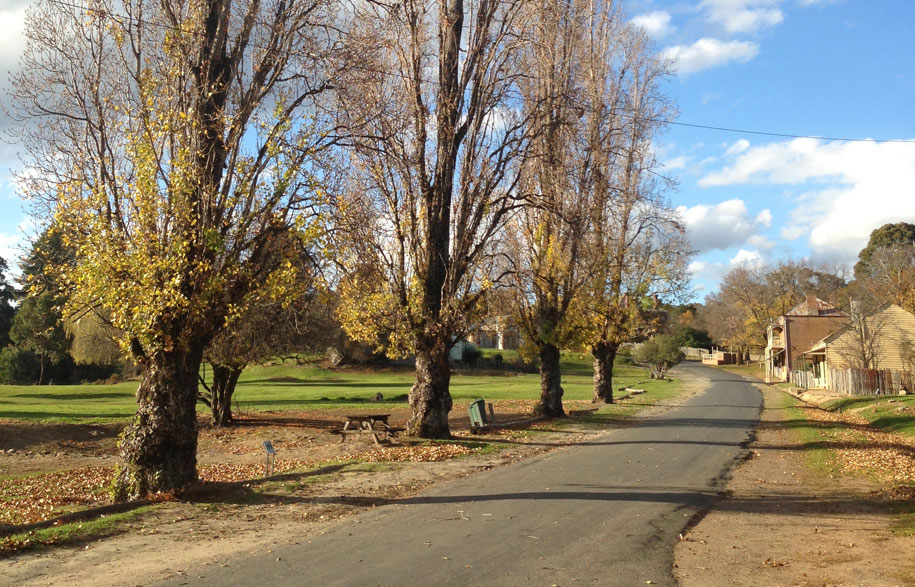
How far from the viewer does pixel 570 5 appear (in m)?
24.2

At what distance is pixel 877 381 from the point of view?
41719 mm

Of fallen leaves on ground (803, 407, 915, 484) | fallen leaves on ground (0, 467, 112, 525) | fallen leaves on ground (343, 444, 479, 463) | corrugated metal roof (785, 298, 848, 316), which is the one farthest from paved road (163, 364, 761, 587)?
corrugated metal roof (785, 298, 848, 316)

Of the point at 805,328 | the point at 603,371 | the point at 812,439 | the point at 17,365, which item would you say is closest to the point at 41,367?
the point at 17,365

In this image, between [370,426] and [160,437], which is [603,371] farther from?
[160,437]

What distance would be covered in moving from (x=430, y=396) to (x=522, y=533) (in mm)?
10452

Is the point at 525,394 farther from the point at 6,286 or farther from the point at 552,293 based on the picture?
the point at 6,286

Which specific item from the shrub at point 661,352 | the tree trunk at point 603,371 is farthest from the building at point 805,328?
the tree trunk at point 603,371

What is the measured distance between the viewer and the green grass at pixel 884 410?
84.6ft

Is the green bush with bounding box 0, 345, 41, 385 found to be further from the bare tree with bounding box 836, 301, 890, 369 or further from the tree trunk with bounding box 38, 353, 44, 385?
the bare tree with bounding box 836, 301, 890, 369

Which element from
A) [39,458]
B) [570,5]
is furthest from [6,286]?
[570,5]

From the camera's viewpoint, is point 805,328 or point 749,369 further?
point 749,369

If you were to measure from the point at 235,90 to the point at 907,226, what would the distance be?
325 feet

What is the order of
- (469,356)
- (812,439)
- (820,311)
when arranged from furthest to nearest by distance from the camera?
(469,356), (820,311), (812,439)

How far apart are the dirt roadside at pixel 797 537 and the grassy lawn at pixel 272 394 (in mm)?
20213
